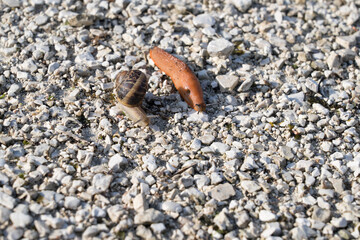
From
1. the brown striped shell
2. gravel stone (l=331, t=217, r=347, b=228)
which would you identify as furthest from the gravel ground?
the brown striped shell

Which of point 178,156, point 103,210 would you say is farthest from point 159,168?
point 103,210

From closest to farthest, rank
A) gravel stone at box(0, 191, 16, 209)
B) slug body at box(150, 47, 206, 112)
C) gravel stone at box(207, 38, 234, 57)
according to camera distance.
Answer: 1. gravel stone at box(0, 191, 16, 209)
2. slug body at box(150, 47, 206, 112)
3. gravel stone at box(207, 38, 234, 57)

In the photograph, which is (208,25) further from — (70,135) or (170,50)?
(70,135)

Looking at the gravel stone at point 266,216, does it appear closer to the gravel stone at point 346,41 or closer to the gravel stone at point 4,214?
the gravel stone at point 4,214

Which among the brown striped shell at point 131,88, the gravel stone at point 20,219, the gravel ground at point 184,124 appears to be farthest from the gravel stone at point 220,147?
the gravel stone at point 20,219

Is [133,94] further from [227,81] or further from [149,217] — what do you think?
[149,217]

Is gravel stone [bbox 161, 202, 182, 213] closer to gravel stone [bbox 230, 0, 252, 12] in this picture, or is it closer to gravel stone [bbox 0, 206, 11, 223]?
gravel stone [bbox 0, 206, 11, 223]

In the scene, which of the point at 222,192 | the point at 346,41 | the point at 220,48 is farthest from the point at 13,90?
the point at 346,41
